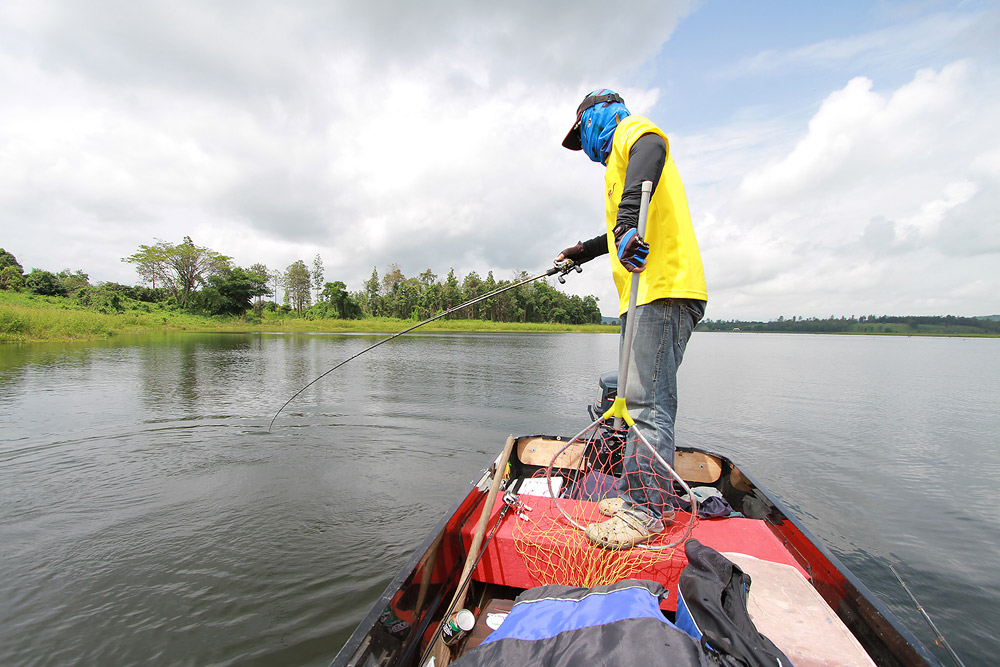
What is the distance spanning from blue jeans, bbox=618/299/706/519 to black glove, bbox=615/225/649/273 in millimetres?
326

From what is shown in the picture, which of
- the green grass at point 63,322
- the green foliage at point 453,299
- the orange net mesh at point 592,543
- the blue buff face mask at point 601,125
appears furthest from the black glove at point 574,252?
the green foliage at point 453,299

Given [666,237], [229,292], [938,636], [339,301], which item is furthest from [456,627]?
[339,301]

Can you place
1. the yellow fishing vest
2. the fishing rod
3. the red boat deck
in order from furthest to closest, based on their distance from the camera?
1. the fishing rod
2. the yellow fishing vest
3. the red boat deck

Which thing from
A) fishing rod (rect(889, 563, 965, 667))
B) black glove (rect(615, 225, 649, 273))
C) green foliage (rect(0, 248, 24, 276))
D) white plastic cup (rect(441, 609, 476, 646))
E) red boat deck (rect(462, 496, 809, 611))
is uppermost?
green foliage (rect(0, 248, 24, 276))

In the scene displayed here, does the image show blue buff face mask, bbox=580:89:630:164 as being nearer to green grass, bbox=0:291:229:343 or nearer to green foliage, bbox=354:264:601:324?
green grass, bbox=0:291:229:343

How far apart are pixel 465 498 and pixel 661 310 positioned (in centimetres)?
170

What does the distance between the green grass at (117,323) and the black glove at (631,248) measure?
30244 mm

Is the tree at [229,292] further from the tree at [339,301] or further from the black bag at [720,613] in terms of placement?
the black bag at [720,613]

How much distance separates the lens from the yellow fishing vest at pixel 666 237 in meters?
2.54

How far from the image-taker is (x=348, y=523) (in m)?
4.16

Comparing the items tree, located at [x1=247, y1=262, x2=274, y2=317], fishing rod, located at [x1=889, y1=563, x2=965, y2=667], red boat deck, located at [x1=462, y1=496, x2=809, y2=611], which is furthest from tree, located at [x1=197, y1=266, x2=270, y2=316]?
fishing rod, located at [x1=889, y1=563, x2=965, y2=667]

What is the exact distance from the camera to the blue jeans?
2.55 metres

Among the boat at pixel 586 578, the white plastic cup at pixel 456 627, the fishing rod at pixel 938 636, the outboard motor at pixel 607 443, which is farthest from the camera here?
the outboard motor at pixel 607 443

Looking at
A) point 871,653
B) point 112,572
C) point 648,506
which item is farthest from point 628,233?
point 112,572
